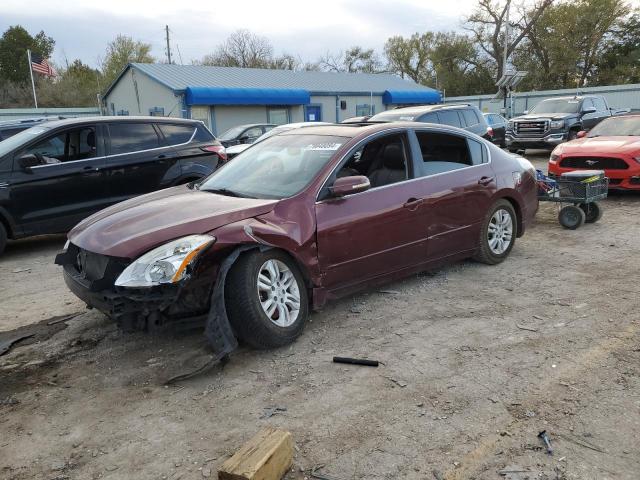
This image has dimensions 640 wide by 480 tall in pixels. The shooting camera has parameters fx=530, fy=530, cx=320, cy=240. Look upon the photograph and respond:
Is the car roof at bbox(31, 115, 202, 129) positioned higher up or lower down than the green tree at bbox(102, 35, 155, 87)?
lower down

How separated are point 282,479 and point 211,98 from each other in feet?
75.1

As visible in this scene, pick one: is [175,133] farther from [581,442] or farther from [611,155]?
[611,155]

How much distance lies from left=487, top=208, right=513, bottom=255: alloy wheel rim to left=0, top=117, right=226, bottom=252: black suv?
15.3ft

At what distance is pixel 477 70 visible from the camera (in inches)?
2004

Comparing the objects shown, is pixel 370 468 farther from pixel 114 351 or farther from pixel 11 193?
pixel 11 193

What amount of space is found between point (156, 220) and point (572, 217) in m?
6.17

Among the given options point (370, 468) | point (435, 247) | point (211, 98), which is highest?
point (211, 98)

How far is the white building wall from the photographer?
24430mm

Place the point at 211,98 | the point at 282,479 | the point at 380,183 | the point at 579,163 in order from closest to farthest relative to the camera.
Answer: the point at 282,479
the point at 380,183
the point at 579,163
the point at 211,98

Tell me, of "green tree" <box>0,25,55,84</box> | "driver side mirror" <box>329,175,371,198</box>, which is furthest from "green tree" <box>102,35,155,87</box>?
"driver side mirror" <box>329,175,371,198</box>

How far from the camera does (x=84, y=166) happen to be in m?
7.54

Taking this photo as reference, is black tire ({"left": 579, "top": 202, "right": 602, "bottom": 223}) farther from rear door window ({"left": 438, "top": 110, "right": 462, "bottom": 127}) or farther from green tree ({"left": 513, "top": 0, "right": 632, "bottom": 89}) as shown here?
green tree ({"left": 513, "top": 0, "right": 632, "bottom": 89})

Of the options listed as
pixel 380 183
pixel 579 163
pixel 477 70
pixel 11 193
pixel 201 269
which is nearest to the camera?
pixel 201 269

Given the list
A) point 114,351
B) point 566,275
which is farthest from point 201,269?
point 566,275
